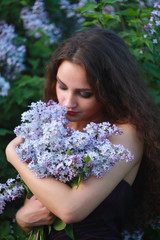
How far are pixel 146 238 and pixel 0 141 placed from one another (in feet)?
4.87

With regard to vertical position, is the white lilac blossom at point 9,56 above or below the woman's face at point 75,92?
below

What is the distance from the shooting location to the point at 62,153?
1343 mm

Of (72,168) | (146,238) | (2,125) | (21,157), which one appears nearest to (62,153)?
(72,168)

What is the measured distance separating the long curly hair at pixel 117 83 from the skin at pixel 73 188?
0.05 meters

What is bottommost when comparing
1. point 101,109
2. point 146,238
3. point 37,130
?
point 146,238

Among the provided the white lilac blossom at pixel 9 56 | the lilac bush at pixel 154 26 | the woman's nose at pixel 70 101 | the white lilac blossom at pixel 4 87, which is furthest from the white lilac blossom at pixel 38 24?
the woman's nose at pixel 70 101

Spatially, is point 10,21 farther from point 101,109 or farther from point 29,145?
point 29,145

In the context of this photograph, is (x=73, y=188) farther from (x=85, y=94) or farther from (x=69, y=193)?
(x=85, y=94)

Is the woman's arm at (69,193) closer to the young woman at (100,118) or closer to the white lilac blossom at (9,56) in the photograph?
the young woman at (100,118)

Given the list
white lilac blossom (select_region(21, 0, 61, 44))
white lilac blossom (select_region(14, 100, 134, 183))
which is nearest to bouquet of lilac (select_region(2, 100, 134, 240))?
white lilac blossom (select_region(14, 100, 134, 183))

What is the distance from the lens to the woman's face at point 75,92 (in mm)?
1756

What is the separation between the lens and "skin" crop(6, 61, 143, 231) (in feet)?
4.94

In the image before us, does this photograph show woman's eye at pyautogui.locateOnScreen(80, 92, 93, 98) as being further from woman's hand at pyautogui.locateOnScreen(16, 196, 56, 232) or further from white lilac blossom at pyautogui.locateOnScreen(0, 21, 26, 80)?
white lilac blossom at pyautogui.locateOnScreen(0, 21, 26, 80)

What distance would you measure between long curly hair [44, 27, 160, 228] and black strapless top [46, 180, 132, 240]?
11.9 inches
